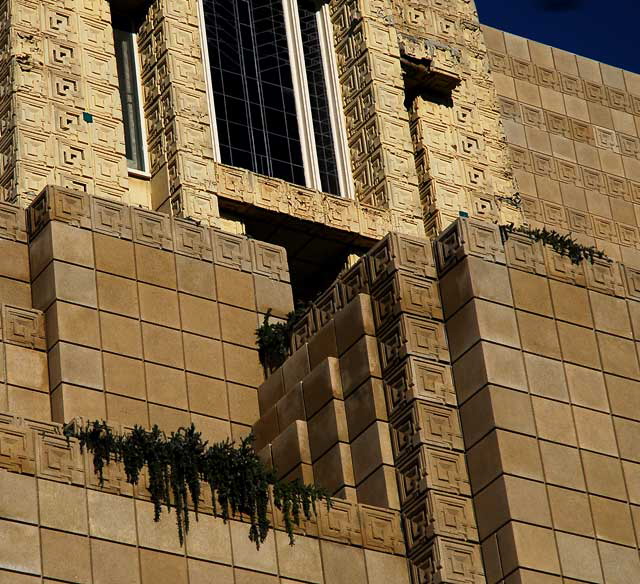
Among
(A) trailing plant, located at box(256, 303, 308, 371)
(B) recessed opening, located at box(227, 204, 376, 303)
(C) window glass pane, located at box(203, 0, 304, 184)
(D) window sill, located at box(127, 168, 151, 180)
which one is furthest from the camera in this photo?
(C) window glass pane, located at box(203, 0, 304, 184)

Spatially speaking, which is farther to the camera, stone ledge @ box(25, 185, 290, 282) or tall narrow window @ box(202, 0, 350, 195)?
tall narrow window @ box(202, 0, 350, 195)

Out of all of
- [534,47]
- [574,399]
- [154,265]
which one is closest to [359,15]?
[534,47]

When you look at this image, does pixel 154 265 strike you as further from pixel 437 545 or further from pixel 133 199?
pixel 437 545

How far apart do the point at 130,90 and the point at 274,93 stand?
3078 mm

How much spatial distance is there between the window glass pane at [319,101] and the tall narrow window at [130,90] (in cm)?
394

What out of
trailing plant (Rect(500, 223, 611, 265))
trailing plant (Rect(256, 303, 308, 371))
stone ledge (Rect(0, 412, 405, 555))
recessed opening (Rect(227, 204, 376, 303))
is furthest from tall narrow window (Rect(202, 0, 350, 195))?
stone ledge (Rect(0, 412, 405, 555))

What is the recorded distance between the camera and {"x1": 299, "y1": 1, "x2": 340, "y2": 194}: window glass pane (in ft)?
154

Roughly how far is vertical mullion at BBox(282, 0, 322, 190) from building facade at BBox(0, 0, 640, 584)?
2.8 inches

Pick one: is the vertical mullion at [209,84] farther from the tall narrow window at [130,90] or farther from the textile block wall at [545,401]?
the textile block wall at [545,401]

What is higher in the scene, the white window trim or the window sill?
the white window trim

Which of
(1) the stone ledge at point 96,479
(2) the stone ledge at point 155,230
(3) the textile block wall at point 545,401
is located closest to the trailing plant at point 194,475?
(1) the stone ledge at point 96,479

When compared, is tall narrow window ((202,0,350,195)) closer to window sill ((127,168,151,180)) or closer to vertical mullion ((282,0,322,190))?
vertical mullion ((282,0,322,190))

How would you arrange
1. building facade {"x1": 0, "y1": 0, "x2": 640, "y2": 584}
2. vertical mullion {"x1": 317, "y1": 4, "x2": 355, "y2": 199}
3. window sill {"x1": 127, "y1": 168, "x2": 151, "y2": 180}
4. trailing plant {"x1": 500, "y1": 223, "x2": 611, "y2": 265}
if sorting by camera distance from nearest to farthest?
building facade {"x1": 0, "y1": 0, "x2": 640, "y2": 584} → trailing plant {"x1": 500, "y1": 223, "x2": 611, "y2": 265} → window sill {"x1": 127, "y1": 168, "x2": 151, "y2": 180} → vertical mullion {"x1": 317, "y1": 4, "x2": 355, "y2": 199}

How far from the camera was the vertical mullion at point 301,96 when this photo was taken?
46531 mm
